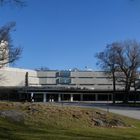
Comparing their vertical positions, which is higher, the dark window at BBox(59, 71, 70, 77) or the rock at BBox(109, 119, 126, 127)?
the dark window at BBox(59, 71, 70, 77)

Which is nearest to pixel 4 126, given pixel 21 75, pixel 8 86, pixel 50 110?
pixel 50 110

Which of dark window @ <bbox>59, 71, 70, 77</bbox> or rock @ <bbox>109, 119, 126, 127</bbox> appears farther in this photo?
dark window @ <bbox>59, 71, 70, 77</bbox>

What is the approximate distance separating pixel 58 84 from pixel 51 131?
169858mm

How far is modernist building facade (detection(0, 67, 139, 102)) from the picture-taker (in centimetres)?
15925

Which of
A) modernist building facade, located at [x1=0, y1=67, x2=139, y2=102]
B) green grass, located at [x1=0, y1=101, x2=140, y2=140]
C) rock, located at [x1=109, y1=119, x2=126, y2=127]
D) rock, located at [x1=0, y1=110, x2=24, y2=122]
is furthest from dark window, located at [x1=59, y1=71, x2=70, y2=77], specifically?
rock, located at [x1=0, y1=110, x2=24, y2=122]

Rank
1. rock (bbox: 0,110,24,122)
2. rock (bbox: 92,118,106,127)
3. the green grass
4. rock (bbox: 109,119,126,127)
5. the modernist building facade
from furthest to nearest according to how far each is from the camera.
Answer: the modernist building facade < rock (bbox: 109,119,126,127) < rock (bbox: 92,118,106,127) < rock (bbox: 0,110,24,122) < the green grass

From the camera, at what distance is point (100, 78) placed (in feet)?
618

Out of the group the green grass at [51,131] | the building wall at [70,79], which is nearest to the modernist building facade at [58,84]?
the building wall at [70,79]

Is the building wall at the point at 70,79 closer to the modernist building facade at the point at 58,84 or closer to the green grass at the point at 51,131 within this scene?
the modernist building facade at the point at 58,84

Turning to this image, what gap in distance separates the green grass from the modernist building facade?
119 m

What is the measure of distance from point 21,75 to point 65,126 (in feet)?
518

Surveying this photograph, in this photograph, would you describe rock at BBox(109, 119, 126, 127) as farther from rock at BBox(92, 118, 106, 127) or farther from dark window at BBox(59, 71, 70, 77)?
dark window at BBox(59, 71, 70, 77)

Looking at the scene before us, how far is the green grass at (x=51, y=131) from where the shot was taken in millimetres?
15895

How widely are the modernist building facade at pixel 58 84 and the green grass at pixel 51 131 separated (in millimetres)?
119086
